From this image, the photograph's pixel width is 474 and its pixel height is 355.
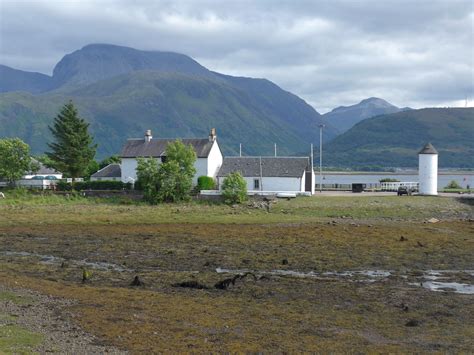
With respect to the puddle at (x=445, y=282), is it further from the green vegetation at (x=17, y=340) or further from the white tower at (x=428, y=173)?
the white tower at (x=428, y=173)

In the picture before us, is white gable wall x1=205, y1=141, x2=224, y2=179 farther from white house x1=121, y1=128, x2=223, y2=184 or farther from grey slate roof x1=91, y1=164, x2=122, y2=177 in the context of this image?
grey slate roof x1=91, y1=164, x2=122, y2=177

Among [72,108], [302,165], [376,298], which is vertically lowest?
[376,298]

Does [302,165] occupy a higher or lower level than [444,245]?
higher

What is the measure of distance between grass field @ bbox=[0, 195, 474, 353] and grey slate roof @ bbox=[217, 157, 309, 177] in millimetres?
15510

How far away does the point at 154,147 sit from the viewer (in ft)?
273

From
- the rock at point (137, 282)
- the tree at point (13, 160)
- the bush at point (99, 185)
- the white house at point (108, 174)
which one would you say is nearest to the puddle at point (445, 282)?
the rock at point (137, 282)

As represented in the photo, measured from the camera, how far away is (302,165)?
7556 cm

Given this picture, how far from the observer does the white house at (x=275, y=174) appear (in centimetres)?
7406

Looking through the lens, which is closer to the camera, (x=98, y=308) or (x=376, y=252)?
(x=98, y=308)

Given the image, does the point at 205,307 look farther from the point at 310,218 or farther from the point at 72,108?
the point at 72,108

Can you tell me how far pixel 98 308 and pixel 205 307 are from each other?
3.71 meters

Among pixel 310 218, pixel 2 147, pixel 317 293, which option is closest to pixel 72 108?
pixel 2 147

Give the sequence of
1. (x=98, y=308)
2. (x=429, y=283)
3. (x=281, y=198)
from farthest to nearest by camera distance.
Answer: (x=281, y=198)
(x=429, y=283)
(x=98, y=308)

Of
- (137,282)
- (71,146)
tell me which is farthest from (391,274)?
(71,146)
